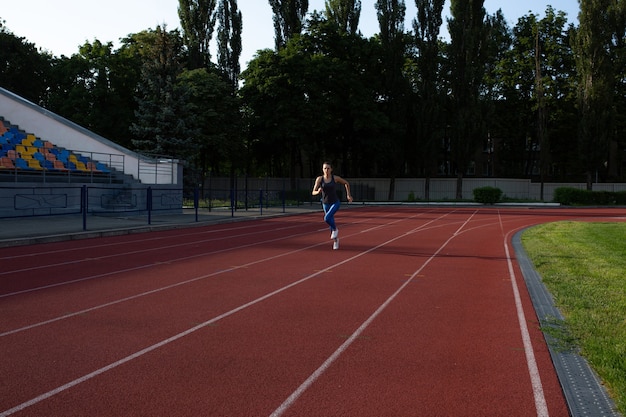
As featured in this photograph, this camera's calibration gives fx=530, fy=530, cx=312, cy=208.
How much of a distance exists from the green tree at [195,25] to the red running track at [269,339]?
39.6 metres

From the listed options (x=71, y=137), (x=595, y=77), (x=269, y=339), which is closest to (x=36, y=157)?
(x=71, y=137)

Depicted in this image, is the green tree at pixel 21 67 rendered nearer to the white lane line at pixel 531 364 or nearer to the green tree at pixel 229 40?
the green tree at pixel 229 40

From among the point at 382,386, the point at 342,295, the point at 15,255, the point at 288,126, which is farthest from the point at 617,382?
the point at 288,126

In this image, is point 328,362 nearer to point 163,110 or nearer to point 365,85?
point 163,110

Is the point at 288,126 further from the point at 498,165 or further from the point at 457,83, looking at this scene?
the point at 498,165

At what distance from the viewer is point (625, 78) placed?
53.2m

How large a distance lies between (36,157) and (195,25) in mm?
27981

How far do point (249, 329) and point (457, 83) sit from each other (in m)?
45.3

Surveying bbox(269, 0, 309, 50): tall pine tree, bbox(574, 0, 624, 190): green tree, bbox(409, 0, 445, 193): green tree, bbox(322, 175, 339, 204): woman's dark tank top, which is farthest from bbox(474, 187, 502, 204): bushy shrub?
bbox(322, 175, 339, 204): woman's dark tank top

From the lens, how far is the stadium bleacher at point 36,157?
2288cm

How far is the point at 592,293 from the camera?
24.3 ft

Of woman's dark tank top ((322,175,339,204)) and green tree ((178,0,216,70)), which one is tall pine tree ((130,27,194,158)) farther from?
woman's dark tank top ((322,175,339,204))

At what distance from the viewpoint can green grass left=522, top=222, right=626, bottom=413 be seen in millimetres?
4641

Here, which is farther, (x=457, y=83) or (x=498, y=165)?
(x=498, y=165)
